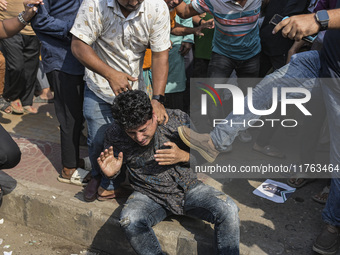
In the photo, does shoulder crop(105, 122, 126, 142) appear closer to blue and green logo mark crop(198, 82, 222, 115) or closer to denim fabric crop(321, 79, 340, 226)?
denim fabric crop(321, 79, 340, 226)

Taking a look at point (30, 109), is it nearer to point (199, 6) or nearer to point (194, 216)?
point (199, 6)

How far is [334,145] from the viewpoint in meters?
2.65

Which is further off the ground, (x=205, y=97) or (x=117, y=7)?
(x=117, y=7)

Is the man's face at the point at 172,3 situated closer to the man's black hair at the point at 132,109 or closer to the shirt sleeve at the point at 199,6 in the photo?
the shirt sleeve at the point at 199,6

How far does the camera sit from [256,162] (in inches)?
151

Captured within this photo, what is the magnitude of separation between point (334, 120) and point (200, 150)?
945 mm

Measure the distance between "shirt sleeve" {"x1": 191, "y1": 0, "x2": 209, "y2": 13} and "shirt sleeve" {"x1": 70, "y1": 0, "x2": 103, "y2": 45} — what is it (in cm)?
134

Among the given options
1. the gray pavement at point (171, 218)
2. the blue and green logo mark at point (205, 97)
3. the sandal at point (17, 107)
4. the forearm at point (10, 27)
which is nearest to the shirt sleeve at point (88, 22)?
the forearm at point (10, 27)

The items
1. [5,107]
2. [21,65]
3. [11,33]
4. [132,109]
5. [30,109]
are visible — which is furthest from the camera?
[30,109]

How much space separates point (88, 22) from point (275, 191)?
6.94 ft

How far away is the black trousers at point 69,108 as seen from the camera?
11.1 feet

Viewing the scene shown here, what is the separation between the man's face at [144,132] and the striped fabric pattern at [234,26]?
1.61 metres

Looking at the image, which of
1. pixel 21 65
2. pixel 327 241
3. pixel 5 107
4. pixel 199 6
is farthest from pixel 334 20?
pixel 5 107

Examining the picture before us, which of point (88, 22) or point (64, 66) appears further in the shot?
point (64, 66)
